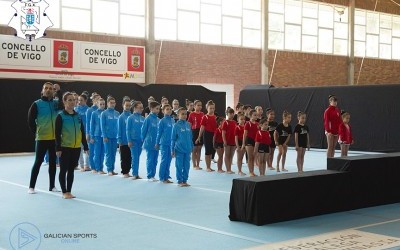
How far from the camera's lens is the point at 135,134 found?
12055 mm

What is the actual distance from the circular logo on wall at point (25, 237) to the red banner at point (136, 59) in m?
15.8

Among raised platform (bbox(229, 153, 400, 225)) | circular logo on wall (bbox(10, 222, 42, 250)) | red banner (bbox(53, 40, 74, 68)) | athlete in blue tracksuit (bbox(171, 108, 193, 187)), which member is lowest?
circular logo on wall (bbox(10, 222, 42, 250))

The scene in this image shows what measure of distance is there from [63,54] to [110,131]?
29.4ft

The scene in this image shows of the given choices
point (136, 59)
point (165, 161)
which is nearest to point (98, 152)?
point (165, 161)

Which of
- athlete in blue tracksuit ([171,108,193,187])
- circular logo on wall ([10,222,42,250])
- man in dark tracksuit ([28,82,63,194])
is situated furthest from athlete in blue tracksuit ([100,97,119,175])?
circular logo on wall ([10,222,42,250])

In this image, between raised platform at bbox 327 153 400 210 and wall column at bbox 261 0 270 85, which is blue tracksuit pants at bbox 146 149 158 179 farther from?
wall column at bbox 261 0 270 85

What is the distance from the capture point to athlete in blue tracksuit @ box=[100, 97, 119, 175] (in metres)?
12.9

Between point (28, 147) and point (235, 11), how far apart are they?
1184 cm

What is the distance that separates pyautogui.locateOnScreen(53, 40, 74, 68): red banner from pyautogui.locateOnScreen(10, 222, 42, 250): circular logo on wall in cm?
1423

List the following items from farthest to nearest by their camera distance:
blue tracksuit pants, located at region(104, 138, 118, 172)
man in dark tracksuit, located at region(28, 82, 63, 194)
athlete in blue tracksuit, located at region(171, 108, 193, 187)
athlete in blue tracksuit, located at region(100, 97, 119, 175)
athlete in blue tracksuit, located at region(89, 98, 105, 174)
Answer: athlete in blue tracksuit, located at region(89, 98, 105, 174) → blue tracksuit pants, located at region(104, 138, 118, 172) → athlete in blue tracksuit, located at region(100, 97, 119, 175) → athlete in blue tracksuit, located at region(171, 108, 193, 187) → man in dark tracksuit, located at region(28, 82, 63, 194)

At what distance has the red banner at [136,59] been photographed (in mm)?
22688

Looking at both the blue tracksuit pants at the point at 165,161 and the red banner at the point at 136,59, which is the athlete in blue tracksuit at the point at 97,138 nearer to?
the blue tracksuit pants at the point at 165,161

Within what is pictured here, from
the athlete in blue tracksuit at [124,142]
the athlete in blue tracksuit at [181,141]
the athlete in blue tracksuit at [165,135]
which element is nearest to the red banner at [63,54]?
the athlete in blue tracksuit at [124,142]

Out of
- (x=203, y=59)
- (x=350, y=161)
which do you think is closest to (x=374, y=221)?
(x=350, y=161)
